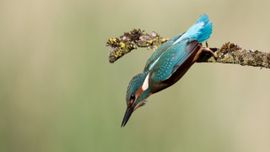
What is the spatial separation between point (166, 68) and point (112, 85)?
1.00 meters

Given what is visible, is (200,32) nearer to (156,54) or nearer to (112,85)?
(156,54)

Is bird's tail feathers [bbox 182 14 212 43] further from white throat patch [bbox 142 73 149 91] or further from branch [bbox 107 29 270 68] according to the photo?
white throat patch [bbox 142 73 149 91]

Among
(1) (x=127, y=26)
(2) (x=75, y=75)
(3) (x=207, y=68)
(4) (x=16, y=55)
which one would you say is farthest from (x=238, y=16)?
(4) (x=16, y=55)

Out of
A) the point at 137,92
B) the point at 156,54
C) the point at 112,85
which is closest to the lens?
the point at 137,92

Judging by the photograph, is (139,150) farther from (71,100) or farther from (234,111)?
(234,111)

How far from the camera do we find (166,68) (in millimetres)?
1288

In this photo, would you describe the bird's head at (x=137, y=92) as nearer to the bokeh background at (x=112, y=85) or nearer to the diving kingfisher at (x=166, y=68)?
the diving kingfisher at (x=166, y=68)

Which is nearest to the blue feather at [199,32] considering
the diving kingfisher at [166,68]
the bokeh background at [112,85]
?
the diving kingfisher at [166,68]

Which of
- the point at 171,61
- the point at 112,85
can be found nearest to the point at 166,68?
the point at 171,61

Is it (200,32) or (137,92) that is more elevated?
(200,32)

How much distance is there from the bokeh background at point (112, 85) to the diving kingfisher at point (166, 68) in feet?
2.51

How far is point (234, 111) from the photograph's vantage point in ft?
8.00

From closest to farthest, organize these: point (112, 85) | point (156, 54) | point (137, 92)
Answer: point (137, 92) → point (156, 54) → point (112, 85)

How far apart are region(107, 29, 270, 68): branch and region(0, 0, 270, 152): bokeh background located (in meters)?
0.66
